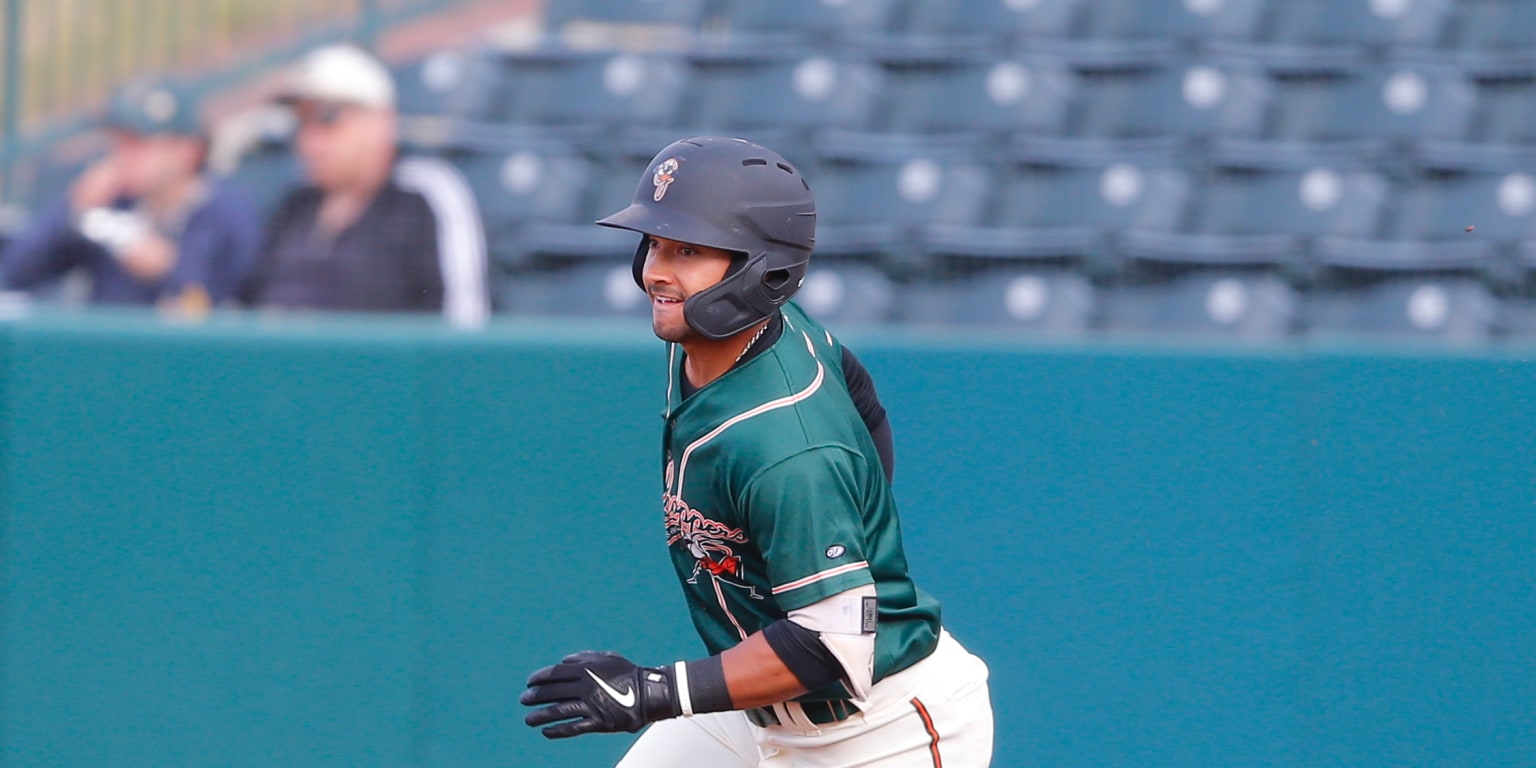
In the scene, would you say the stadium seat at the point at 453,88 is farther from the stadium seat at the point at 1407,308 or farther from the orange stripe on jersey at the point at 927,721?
the orange stripe on jersey at the point at 927,721

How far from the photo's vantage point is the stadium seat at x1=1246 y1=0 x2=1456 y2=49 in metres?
7.30

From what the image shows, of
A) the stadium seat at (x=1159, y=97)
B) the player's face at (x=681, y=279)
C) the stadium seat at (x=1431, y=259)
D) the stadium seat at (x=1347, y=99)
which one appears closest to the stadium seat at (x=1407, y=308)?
the stadium seat at (x=1431, y=259)

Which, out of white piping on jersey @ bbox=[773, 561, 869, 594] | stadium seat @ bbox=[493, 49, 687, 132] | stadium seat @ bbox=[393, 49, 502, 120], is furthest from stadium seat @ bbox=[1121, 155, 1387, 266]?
white piping on jersey @ bbox=[773, 561, 869, 594]

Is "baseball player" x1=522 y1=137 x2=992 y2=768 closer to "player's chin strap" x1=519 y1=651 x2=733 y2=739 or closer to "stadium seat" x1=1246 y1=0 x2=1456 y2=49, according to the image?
"player's chin strap" x1=519 y1=651 x2=733 y2=739

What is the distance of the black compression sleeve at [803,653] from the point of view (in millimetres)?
2613

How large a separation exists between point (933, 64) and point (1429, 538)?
398 cm

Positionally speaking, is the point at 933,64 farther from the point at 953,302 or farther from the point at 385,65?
the point at 385,65

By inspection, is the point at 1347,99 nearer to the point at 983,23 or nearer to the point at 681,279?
the point at 983,23

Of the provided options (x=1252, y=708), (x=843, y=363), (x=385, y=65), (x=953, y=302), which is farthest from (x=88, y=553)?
(x=385, y=65)

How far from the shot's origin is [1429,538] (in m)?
3.80

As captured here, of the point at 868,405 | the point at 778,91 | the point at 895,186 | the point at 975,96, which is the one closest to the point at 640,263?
the point at 868,405

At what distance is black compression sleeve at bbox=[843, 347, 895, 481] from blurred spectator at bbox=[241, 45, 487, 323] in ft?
7.14

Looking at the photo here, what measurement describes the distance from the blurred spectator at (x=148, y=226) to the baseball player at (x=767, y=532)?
9.97ft

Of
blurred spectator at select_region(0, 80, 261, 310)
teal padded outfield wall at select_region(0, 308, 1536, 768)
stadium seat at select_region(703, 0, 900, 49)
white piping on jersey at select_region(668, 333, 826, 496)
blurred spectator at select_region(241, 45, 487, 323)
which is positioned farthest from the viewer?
stadium seat at select_region(703, 0, 900, 49)
